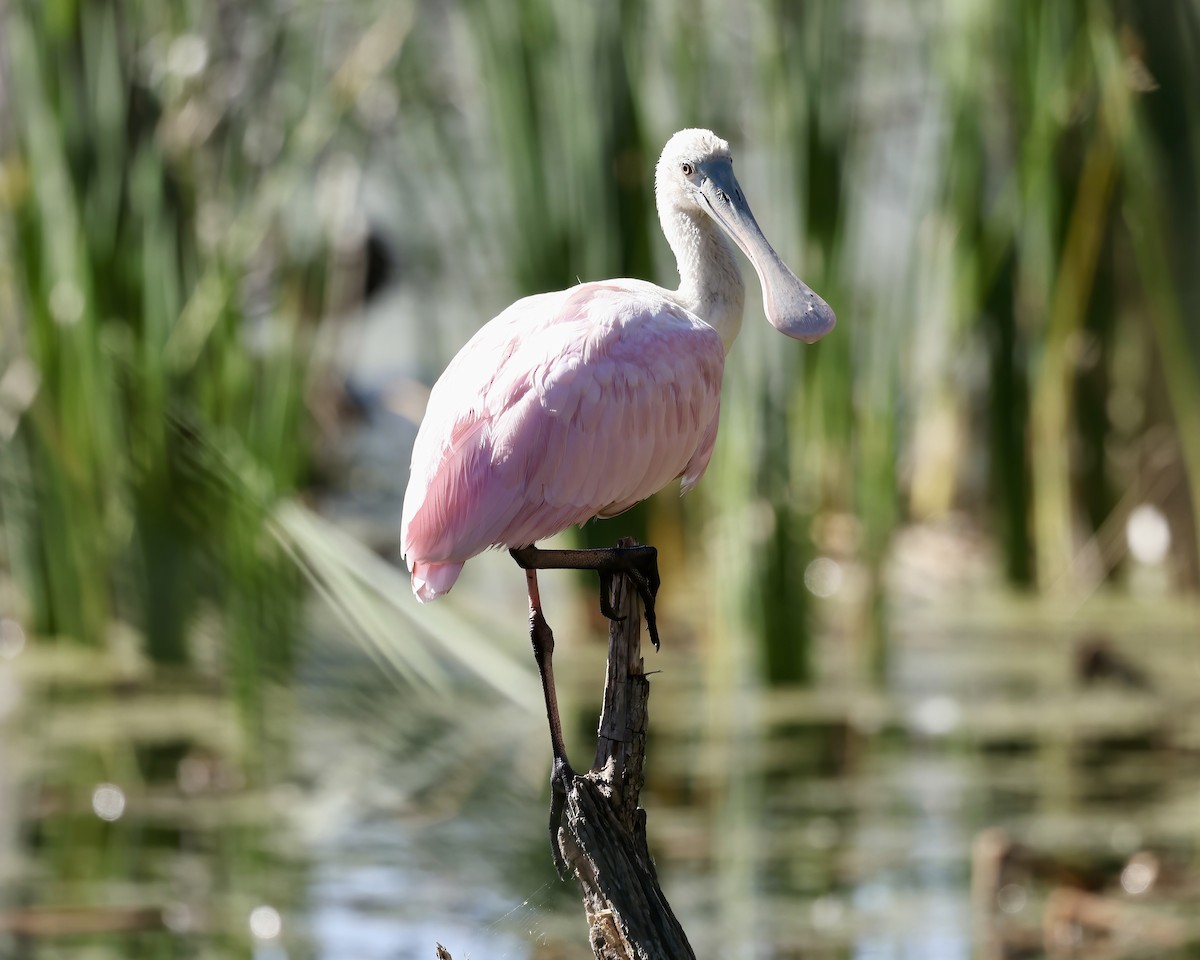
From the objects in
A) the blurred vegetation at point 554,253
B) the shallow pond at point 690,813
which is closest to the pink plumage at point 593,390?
the shallow pond at point 690,813

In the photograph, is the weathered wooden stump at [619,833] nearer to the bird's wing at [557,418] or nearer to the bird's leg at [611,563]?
the bird's leg at [611,563]

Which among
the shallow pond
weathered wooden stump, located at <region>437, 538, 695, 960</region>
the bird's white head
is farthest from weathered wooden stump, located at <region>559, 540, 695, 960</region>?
the shallow pond

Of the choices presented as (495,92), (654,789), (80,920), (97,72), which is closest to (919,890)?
(654,789)

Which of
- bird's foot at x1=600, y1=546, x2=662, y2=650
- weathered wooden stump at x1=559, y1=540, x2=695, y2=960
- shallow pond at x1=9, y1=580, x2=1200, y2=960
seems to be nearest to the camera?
weathered wooden stump at x1=559, y1=540, x2=695, y2=960

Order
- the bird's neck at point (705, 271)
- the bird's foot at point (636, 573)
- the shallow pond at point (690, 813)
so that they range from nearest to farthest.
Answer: the bird's foot at point (636, 573) < the bird's neck at point (705, 271) < the shallow pond at point (690, 813)

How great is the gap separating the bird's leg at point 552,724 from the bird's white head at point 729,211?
41 centimetres

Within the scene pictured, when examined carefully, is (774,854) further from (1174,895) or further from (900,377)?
(900,377)

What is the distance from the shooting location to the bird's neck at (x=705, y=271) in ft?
7.48

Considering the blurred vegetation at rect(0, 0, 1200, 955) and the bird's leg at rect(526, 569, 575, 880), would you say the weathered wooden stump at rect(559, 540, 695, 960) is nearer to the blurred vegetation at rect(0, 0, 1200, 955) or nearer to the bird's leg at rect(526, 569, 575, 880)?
the bird's leg at rect(526, 569, 575, 880)

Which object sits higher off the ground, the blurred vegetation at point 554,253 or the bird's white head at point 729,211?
the blurred vegetation at point 554,253

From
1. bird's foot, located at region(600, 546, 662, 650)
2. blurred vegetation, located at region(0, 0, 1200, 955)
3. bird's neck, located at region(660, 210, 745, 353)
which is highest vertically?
blurred vegetation, located at region(0, 0, 1200, 955)

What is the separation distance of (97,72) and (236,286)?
36.9 inches

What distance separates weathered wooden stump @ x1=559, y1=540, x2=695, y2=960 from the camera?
6.49ft

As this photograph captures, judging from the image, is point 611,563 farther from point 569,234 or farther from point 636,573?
point 569,234
